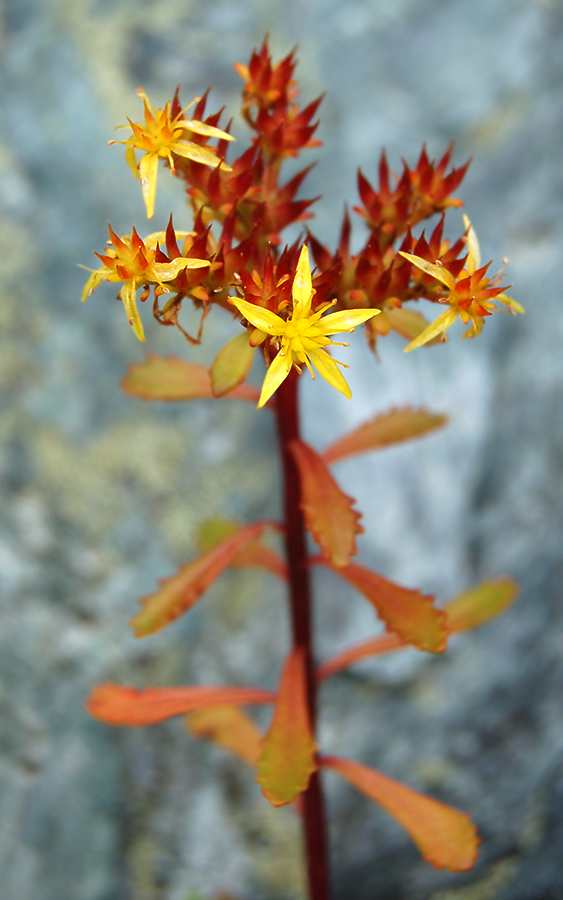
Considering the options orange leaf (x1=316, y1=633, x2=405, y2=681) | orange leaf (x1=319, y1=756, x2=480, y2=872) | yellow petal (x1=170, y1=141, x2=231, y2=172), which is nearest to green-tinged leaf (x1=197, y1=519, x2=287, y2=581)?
orange leaf (x1=316, y1=633, x2=405, y2=681)

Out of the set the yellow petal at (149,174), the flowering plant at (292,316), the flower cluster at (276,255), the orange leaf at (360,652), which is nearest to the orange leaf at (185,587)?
the flowering plant at (292,316)

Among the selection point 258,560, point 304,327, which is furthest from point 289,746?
point 304,327

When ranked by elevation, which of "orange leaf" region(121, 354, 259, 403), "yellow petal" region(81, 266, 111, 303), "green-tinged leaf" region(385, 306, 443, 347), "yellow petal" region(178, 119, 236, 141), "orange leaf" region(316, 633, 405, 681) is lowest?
"orange leaf" region(316, 633, 405, 681)

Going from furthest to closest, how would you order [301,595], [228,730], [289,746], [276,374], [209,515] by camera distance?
[209,515] → [228,730] → [301,595] → [289,746] → [276,374]

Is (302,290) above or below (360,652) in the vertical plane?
above

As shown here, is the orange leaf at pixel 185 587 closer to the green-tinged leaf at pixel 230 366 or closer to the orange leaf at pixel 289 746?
the orange leaf at pixel 289 746

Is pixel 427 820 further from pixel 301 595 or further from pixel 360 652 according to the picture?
pixel 301 595

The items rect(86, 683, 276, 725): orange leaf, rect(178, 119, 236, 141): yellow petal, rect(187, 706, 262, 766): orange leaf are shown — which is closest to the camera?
rect(178, 119, 236, 141): yellow petal

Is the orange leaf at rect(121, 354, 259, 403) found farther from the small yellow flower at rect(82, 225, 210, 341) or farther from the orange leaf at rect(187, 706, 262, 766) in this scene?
the orange leaf at rect(187, 706, 262, 766)
